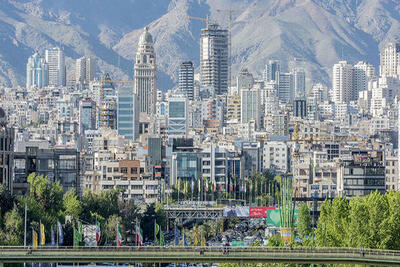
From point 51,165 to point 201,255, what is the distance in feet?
230

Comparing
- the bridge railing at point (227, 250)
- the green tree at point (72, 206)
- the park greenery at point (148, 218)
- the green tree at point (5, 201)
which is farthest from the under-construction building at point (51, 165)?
the bridge railing at point (227, 250)

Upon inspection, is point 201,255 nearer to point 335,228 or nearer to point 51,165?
point 335,228

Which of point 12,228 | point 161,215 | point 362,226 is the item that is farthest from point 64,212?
point 362,226

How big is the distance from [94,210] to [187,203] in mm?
35158

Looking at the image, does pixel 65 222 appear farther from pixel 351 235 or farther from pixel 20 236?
pixel 351 235

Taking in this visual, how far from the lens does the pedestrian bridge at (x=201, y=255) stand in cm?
8181

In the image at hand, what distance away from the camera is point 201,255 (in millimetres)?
81750

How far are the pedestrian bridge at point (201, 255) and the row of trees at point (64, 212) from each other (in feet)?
58.1

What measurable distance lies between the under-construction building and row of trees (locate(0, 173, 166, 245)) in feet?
14.1

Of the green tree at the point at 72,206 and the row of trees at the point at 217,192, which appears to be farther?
the row of trees at the point at 217,192

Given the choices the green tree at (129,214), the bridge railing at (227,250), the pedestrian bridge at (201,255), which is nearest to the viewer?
the pedestrian bridge at (201,255)

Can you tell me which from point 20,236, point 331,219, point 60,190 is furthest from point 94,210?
point 331,219

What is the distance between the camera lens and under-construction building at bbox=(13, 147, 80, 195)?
14376 cm

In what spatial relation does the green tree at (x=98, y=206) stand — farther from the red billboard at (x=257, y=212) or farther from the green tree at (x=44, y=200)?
the red billboard at (x=257, y=212)
